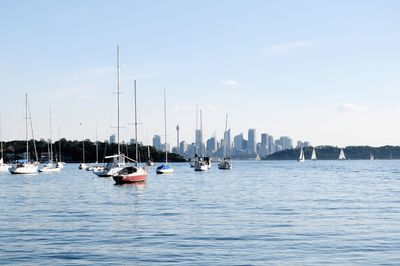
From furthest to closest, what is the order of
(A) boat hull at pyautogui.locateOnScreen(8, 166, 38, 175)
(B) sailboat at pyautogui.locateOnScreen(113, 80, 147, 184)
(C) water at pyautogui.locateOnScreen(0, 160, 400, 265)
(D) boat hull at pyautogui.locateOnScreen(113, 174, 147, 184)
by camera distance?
(A) boat hull at pyautogui.locateOnScreen(8, 166, 38, 175) → (B) sailboat at pyautogui.locateOnScreen(113, 80, 147, 184) → (D) boat hull at pyautogui.locateOnScreen(113, 174, 147, 184) → (C) water at pyautogui.locateOnScreen(0, 160, 400, 265)

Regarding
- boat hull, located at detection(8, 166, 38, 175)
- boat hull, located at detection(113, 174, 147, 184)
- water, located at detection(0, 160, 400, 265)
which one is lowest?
water, located at detection(0, 160, 400, 265)

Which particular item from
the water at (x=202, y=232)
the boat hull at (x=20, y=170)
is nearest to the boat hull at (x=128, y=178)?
the water at (x=202, y=232)

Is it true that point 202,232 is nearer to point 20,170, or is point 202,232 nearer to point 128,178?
point 128,178

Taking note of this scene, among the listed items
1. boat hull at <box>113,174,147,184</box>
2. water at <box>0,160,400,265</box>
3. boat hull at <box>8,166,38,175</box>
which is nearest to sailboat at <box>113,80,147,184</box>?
boat hull at <box>113,174,147,184</box>

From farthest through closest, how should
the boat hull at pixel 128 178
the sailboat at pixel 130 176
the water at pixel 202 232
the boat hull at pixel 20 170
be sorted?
the boat hull at pixel 20 170 → the sailboat at pixel 130 176 → the boat hull at pixel 128 178 → the water at pixel 202 232

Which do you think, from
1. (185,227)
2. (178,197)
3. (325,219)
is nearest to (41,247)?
(185,227)

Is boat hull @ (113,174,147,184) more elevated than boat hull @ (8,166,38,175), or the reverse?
boat hull @ (8,166,38,175)

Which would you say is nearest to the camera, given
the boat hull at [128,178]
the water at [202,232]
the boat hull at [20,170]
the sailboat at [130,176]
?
the water at [202,232]

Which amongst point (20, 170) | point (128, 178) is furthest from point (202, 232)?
point (20, 170)

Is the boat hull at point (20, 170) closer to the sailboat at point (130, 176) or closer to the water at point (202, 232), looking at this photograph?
the sailboat at point (130, 176)

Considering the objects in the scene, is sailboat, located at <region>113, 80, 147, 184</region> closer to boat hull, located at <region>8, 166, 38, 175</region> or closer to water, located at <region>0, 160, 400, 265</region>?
water, located at <region>0, 160, 400, 265</region>

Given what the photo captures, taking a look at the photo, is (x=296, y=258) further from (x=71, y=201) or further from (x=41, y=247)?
(x=71, y=201)

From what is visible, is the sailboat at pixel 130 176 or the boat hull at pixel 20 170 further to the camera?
the boat hull at pixel 20 170

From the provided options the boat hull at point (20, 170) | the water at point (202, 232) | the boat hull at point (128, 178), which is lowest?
the water at point (202, 232)
